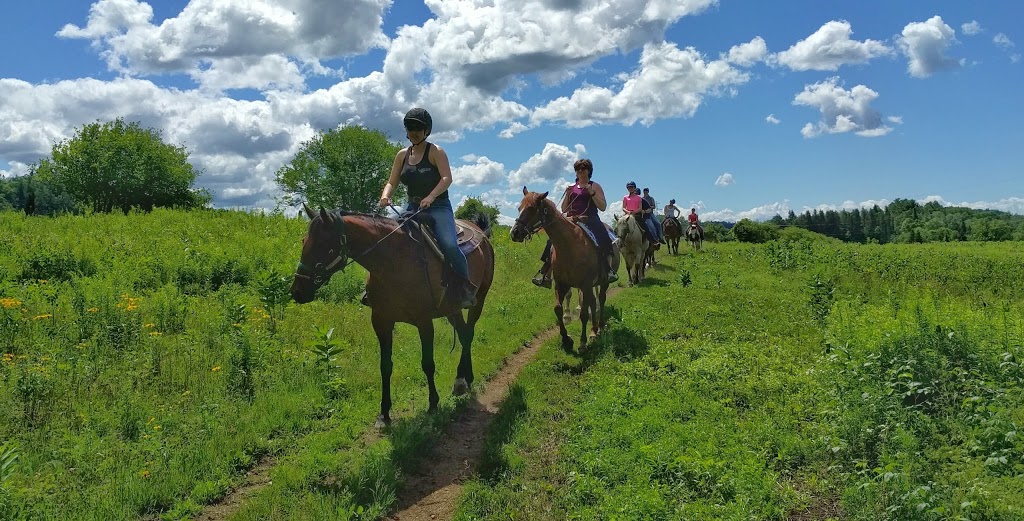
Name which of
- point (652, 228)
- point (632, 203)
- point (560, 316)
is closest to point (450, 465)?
point (560, 316)

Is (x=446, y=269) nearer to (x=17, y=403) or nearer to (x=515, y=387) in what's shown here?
(x=515, y=387)

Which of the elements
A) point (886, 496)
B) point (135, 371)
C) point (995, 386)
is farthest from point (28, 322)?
point (995, 386)

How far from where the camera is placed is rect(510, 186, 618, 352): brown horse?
10164 mm

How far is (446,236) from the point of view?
25.4 ft

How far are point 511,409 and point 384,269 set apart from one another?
267 centimetres

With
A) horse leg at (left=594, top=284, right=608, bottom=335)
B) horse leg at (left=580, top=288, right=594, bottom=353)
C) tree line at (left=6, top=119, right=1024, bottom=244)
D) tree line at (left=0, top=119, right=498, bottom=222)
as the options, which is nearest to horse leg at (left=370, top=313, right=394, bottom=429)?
horse leg at (left=580, top=288, right=594, bottom=353)

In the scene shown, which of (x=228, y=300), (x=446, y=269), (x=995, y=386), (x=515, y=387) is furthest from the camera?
(x=228, y=300)

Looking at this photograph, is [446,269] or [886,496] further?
[446,269]

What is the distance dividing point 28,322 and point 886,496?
1198 cm

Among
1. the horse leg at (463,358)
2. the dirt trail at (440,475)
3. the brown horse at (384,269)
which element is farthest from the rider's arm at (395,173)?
the dirt trail at (440,475)

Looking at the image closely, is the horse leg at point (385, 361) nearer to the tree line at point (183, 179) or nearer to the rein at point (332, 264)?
the rein at point (332, 264)

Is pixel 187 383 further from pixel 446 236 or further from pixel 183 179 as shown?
pixel 183 179

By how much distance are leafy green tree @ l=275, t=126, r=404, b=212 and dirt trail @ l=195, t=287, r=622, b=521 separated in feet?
196

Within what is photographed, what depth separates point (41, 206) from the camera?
3125 inches
